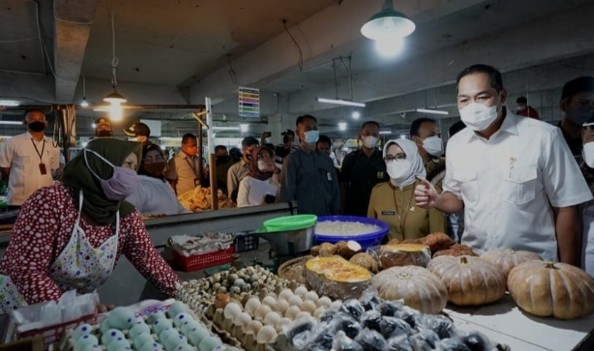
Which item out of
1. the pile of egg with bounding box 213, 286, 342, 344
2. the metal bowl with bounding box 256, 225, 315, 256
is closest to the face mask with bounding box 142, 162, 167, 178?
the metal bowl with bounding box 256, 225, 315, 256

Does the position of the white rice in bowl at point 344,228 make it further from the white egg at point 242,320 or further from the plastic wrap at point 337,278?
the white egg at point 242,320

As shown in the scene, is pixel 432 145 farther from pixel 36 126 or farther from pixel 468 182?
pixel 36 126

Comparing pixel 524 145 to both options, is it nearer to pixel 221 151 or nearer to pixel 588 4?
pixel 588 4

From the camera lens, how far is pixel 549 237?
1.83m

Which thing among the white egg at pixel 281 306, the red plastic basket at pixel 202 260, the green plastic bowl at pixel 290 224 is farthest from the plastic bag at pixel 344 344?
the red plastic basket at pixel 202 260

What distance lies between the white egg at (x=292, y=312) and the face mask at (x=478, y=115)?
1.37 metres

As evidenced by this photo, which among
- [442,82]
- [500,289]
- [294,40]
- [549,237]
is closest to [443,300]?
[500,289]

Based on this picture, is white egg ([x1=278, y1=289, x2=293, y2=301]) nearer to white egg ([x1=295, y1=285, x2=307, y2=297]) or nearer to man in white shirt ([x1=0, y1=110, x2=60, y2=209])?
white egg ([x1=295, y1=285, x2=307, y2=297])

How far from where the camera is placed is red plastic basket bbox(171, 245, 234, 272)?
203 cm

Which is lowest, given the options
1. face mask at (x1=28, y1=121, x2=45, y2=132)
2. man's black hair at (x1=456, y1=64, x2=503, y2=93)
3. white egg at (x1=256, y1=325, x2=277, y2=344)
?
white egg at (x1=256, y1=325, x2=277, y2=344)

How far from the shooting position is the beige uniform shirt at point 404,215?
96.6 inches

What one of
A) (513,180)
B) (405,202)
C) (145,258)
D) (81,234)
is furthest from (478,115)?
(81,234)

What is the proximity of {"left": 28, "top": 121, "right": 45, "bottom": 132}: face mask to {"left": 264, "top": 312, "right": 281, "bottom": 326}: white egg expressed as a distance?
491 cm

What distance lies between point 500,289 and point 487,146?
906 mm
